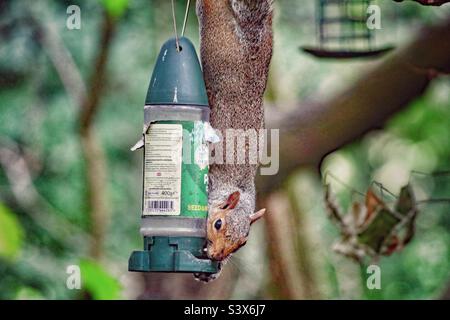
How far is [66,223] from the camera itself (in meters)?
3.82

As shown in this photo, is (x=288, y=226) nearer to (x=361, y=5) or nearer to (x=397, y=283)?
(x=397, y=283)

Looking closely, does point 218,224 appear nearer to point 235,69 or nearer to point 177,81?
point 177,81

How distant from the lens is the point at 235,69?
248cm

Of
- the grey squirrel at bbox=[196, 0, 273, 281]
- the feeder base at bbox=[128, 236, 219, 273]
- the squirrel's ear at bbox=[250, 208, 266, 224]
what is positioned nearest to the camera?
the feeder base at bbox=[128, 236, 219, 273]

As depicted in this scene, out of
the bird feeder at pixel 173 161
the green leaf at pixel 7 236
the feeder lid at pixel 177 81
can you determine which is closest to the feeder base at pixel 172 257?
the bird feeder at pixel 173 161

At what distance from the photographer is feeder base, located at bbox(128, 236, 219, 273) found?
7.02ft

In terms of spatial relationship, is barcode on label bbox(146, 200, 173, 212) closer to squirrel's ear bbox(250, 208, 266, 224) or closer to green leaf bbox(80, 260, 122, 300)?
squirrel's ear bbox(250, 208, 266, 224)

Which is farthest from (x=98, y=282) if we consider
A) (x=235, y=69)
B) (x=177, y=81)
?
(x=177, y=81)

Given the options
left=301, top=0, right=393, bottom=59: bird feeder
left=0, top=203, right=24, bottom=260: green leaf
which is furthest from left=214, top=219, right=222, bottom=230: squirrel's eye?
left=301, top=0, right=393, bottom=59: bird feeder

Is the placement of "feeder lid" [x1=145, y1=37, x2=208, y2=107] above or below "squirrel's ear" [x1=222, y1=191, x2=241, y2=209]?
above

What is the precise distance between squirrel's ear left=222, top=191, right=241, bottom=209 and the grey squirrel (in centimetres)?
12

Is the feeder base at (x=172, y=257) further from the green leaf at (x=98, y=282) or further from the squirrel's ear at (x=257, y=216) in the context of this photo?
the green leaf at (x=98, y=282)

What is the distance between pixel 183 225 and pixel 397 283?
2014mm

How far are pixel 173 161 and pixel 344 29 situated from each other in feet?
5.37
